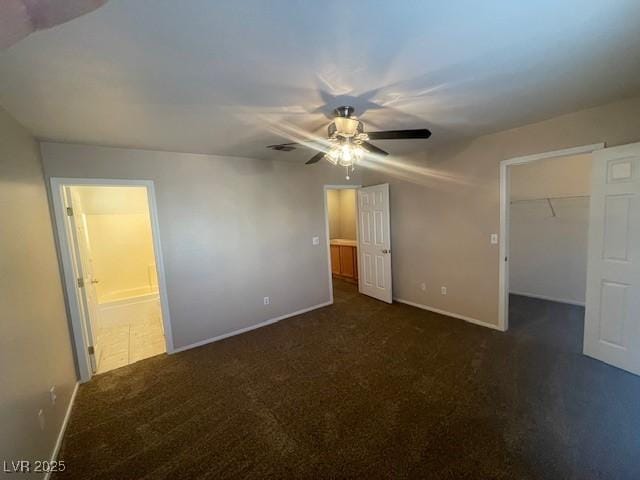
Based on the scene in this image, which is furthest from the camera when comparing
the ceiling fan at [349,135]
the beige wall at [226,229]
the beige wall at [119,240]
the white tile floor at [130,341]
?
the beige wall at [119,240]

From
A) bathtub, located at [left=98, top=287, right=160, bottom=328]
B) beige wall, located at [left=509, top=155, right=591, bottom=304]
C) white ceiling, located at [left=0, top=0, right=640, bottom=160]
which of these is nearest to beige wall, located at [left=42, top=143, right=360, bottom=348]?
white ceiling, located at [left=0, top=0, right=640, bottom=160]

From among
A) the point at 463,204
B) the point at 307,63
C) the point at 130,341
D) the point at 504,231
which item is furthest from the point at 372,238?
the point at 130,341

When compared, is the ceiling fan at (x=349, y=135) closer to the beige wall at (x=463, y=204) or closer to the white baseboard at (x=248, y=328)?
the beige wall at (x=463, y=204)

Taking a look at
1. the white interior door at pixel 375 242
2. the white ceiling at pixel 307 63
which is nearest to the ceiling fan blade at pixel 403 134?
the white ceiling at pixel 307 63

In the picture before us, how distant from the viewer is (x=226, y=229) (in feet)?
11.2

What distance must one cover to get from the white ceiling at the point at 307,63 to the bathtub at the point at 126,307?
2895 millimetres

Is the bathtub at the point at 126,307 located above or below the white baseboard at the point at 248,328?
above

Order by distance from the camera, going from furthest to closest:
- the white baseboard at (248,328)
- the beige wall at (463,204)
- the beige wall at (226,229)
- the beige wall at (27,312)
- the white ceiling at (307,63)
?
1. the white baseboard at (248,328)
2. the beige wall at (226,229)
3. the beige wall at (463,204)
4. the beige wall at (27,312)
5. the white ceiling at (307,63)

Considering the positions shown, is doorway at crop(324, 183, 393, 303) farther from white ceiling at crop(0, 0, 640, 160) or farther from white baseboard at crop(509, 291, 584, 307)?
white baseboard at crop(509, 291, 584, 307)

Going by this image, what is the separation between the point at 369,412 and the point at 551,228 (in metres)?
4.11

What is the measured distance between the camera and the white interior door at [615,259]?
7.37 ft

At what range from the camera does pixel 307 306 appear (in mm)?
4215

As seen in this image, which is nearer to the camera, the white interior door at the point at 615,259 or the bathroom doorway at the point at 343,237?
the white interior door at the point at 615,259

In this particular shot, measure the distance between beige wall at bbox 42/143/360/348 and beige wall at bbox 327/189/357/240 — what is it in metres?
2.29
